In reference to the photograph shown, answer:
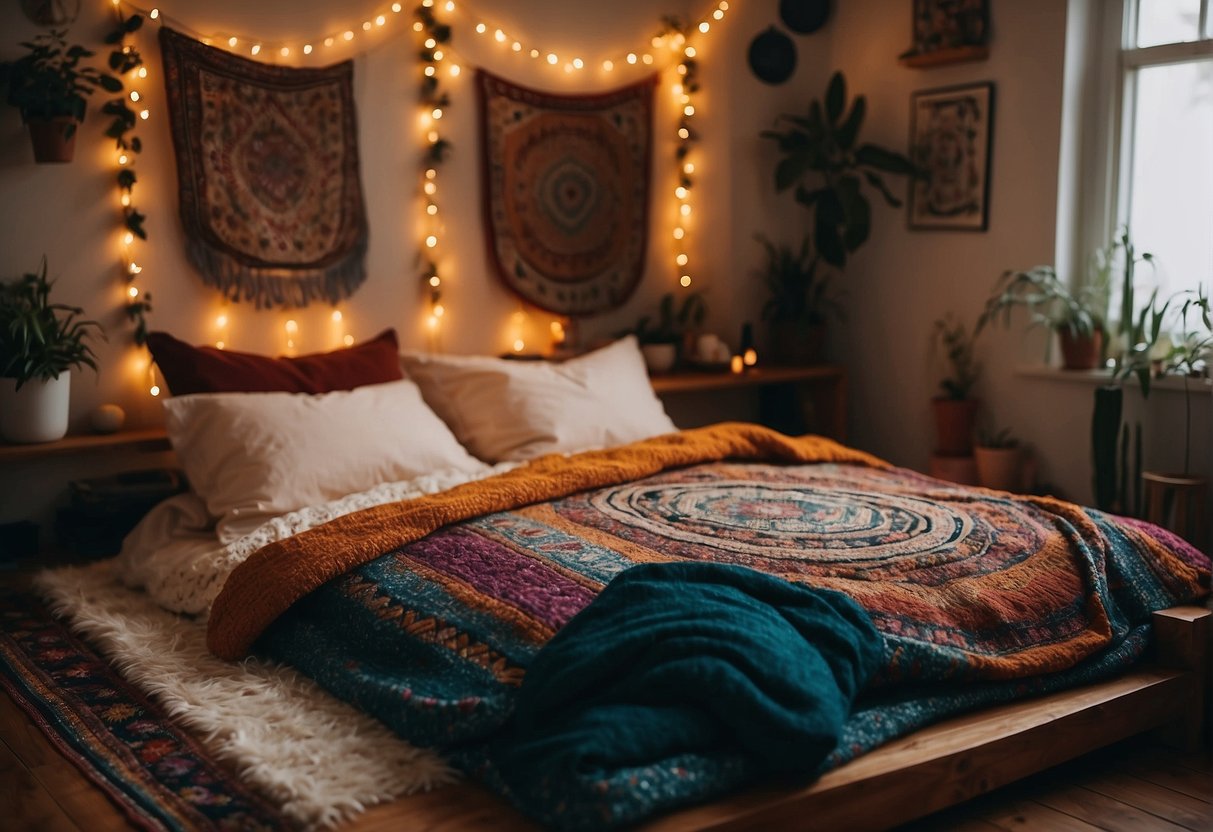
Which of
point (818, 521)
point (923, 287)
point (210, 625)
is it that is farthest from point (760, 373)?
point (210, 625)

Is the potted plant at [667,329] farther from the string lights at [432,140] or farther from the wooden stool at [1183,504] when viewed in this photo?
the wooden stool at [1183,504]

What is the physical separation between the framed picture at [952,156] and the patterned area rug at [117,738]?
128 inches

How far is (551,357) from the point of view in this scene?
436 cm

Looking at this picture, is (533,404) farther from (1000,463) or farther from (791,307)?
(1000,463)

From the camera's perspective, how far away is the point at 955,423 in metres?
4.46

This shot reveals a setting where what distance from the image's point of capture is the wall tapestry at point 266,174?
3709 mm

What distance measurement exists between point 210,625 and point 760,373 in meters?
2.46

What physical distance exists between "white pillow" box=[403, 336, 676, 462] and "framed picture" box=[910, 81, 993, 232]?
138 cm

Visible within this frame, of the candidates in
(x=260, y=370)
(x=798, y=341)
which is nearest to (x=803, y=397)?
(x=798, y=341)

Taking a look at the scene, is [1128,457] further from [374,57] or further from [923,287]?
[374,57]

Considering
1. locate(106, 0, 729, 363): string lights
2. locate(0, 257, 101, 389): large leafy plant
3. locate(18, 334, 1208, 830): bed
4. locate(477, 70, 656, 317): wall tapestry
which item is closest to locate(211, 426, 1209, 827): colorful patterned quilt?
locate(18, 334, 1208, 830): bed

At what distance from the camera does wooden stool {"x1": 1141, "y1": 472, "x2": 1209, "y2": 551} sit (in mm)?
3635

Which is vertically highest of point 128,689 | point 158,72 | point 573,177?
point 158,72

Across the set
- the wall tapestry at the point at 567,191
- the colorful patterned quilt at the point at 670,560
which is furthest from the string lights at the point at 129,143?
the colorful patterned quilt at the point at 670,560
